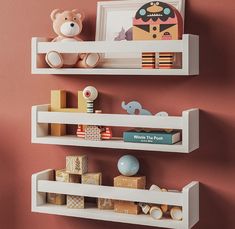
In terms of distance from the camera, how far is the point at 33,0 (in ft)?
8.59

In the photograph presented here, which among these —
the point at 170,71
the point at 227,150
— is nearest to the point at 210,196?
the point at 227,150

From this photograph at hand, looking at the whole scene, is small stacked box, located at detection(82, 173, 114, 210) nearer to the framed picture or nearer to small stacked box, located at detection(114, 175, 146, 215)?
small stacked box, located at detection(114, 175, 146, 215)

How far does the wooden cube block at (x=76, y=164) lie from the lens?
2.46 meters

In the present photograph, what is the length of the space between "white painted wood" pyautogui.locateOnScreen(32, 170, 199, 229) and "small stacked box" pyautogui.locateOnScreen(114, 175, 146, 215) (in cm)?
2

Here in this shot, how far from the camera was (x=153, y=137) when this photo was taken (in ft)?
7.47

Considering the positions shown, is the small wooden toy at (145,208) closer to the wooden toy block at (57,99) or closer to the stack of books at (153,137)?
the stack of books at (153,137)

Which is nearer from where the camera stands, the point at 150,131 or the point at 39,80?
the point at 150,131

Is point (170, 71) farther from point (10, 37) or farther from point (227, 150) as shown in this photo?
point (10, 37)

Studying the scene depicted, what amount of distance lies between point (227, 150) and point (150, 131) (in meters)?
0.30

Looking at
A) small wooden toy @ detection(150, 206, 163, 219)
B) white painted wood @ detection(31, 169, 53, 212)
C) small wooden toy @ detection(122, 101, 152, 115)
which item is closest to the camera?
small wooden toy @ detection(150, 206, 163, 219)

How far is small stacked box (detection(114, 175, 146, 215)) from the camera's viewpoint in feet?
7.74

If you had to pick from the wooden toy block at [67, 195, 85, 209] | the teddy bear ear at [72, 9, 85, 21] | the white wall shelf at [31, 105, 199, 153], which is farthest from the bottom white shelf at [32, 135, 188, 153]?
the teddy bear ear at [72, 9, 85, 21]

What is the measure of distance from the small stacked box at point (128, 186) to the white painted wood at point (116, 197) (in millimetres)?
24

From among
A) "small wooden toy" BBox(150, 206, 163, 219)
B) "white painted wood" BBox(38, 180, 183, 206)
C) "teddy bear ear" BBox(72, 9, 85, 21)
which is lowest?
"small wooden toy" BBox(150, 206, 163, 219)
